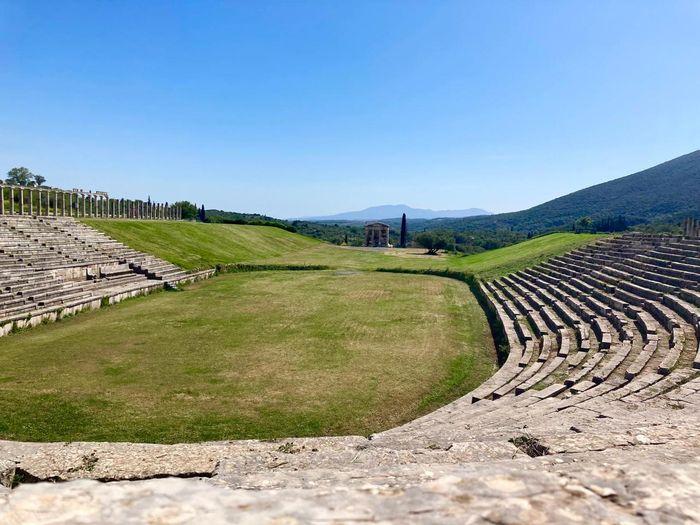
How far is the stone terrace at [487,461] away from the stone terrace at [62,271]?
14339 mm

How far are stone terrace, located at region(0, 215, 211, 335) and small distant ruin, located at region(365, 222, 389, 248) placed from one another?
42.9 metres

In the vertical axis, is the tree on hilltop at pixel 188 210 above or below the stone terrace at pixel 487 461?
above

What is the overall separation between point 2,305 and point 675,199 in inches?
5540

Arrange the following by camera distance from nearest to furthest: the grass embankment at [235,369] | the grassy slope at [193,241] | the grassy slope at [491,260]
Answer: the grass embankment at [235,369], the grassy slope at [491,260], the grassy slope at [193,241]

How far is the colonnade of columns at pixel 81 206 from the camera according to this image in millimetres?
35750

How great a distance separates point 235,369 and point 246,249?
118ft

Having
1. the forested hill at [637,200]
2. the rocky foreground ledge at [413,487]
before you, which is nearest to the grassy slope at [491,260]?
the rocky foreground ledge at [413,487]

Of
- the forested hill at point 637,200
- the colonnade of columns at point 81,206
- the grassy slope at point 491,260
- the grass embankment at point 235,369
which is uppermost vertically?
the forested hill at point 637,200

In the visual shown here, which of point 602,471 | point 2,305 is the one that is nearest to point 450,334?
point 602,471

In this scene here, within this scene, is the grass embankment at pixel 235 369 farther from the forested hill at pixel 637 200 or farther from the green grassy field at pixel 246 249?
the forested hill at pixel 637 200

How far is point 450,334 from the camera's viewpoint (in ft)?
58.6

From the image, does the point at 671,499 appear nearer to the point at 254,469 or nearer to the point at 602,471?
the point at 602,471

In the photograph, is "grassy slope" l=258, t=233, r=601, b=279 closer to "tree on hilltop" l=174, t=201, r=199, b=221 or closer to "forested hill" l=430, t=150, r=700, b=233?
"tree on hilltop" l=174, t=201, r=199, b=221

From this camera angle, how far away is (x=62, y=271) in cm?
2344
